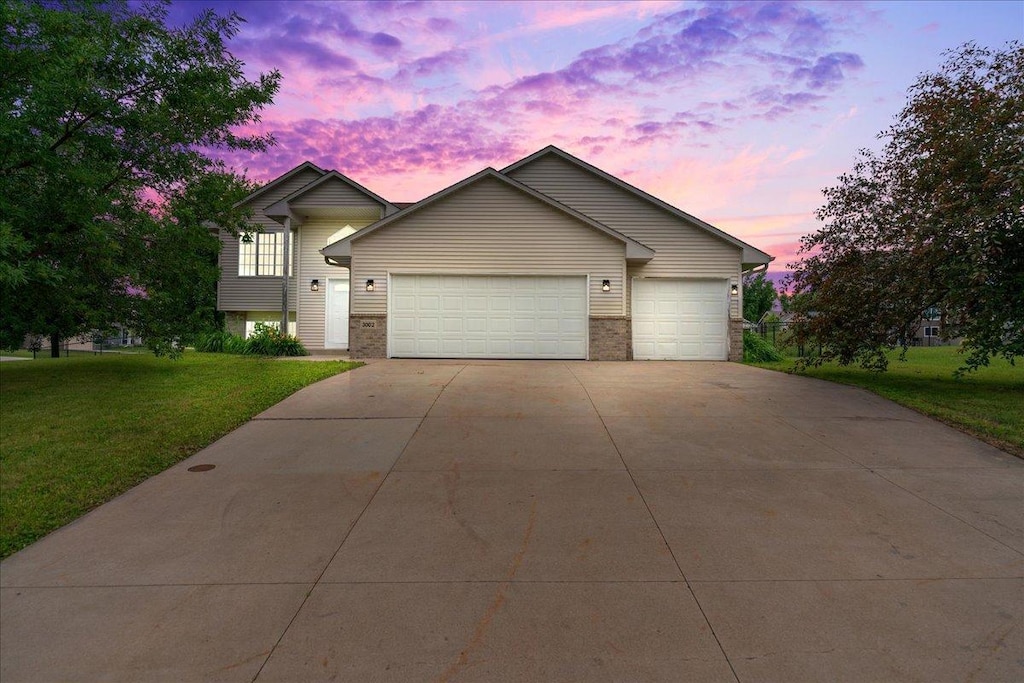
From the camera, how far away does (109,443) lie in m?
6.70

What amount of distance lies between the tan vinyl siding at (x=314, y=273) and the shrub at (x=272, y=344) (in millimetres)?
1255

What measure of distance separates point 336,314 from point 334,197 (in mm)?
4211

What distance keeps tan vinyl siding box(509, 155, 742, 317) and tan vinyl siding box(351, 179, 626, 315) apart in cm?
191

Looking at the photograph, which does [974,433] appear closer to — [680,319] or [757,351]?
[680,319]

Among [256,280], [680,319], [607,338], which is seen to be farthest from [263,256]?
[680,319]

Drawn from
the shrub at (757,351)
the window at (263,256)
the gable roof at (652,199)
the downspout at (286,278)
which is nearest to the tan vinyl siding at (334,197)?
the downspout at (286,278)

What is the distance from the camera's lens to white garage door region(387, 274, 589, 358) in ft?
49.7

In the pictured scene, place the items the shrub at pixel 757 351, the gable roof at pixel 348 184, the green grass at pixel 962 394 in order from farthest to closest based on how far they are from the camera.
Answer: the gable roof at pixel 348 184, the shrub at pixel 757 351, the green grass at pixel 962 394

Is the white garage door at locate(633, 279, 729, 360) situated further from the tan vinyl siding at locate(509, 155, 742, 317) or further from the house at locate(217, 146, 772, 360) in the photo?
the tan vinyl siding at locate(509, 155, 742, 317)

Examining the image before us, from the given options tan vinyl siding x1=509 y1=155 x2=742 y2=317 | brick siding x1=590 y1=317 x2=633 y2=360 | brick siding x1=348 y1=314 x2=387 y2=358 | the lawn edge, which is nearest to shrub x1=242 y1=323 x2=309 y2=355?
brick siding x1=348 y1=314 x2=387 y2=358

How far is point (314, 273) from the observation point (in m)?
20.2

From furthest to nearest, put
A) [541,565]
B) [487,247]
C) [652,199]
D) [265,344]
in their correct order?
[265,344]
[652,199]
[487,247]
[541,565]

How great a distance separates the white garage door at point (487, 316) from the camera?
1514 cm

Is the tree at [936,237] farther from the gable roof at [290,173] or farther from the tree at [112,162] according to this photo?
the gable roof at [290,173]
